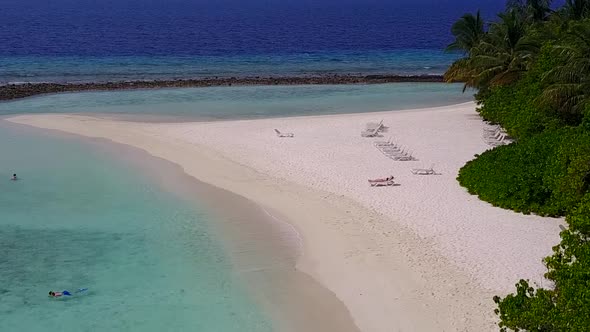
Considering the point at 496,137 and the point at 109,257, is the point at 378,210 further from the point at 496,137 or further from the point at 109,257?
the point at 496,137

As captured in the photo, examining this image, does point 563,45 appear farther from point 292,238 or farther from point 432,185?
point 292,238

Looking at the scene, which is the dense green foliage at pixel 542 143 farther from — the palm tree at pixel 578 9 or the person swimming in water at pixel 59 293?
the person swimming in water at pixel 59 293

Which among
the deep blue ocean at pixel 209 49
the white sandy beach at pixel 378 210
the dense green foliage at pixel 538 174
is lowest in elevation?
the deep blue ocean at pixel 209 49

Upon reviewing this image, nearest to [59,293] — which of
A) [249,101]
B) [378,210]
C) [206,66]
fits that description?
[378,210]

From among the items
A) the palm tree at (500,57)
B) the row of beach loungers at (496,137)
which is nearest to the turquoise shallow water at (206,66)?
the palm tree at (500,57)

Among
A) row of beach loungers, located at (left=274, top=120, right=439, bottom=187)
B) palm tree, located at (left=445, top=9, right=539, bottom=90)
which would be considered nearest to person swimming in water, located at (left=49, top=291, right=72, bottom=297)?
row of beach loungers, located at (left=274, top=120, right=439, bottom=187)

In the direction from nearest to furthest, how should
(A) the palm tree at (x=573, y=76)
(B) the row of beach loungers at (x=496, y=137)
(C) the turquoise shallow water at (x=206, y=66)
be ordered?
1. (A) the palm tree at (x=573, y=76)
2. (B) the row of beach loungers at (x=496, y=137)
3. (C) the turquoise shallow water at (x=206, y=66)

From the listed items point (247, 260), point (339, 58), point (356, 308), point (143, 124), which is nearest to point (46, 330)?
point (247, 260)
